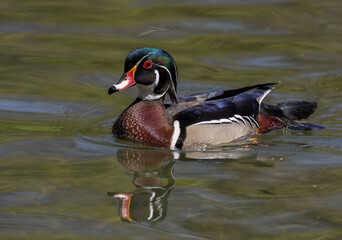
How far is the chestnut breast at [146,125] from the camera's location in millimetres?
7383

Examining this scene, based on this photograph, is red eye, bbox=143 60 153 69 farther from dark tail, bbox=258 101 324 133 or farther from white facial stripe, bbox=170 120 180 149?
dark tail, bbox=258 101 324 133

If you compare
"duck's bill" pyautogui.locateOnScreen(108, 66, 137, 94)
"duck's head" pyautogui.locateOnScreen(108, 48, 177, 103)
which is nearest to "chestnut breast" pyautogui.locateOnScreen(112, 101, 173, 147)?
"duck's head" pyautogui.locateOnScreen(108, 48, 177, 103)

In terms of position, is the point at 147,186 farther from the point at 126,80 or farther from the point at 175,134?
the point at 126,80

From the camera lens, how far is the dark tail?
26.8 ft

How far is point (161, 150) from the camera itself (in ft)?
23.9

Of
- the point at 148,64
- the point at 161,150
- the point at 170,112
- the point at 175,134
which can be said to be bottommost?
the point at 161,150

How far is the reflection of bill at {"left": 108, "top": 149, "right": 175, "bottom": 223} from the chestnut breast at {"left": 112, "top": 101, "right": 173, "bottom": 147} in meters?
0.20

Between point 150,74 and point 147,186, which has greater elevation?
point 150,74

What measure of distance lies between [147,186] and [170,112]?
1.60m

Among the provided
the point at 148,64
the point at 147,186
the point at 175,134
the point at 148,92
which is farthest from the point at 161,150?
the point at 147,186

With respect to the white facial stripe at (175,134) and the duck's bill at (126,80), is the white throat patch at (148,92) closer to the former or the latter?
the duck's bill at (126,80)

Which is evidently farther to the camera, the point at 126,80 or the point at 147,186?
the point at 126,80

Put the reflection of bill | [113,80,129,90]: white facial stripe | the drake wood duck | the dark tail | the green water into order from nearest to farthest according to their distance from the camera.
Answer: the green water < the reflection of bill < [113,80,129,90]: white facial stripe < the drake wood duck < the dark tail

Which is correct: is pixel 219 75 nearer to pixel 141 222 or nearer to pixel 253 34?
pixel 253 34
